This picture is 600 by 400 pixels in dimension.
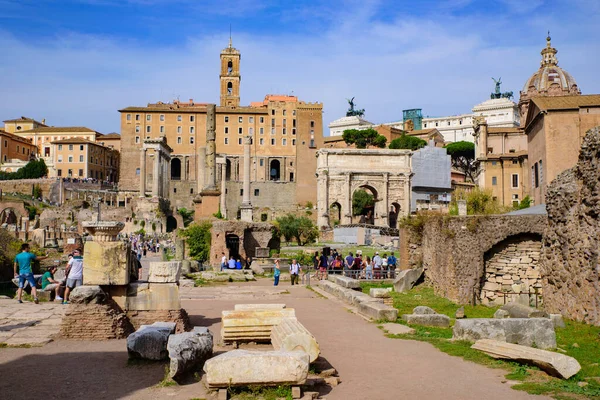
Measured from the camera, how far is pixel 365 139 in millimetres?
87125

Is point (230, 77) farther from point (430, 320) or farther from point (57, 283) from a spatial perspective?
point (430, 320)

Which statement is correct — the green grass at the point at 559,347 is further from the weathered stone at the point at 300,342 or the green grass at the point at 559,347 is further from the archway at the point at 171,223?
the archway at the point at 171,223

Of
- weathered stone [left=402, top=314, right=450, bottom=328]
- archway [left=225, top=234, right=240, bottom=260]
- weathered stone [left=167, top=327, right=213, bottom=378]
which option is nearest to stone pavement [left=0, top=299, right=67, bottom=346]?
weathered stone [left=167, top=327, right=213, bottom=378]

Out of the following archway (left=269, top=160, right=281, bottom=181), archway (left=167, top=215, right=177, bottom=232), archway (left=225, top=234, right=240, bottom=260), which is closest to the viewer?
archway (left=225, top=234, right=240, bottom=260)

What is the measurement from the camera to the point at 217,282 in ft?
64.5

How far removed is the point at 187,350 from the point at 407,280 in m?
10.1

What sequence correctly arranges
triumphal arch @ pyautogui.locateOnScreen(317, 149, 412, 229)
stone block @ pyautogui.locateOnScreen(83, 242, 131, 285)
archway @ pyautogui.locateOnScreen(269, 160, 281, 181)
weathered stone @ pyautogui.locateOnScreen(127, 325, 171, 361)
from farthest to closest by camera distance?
1. archway @ pyautogui.locateOnScreen(269, 160, 281, 181)
2. triumphal arch @ pyautogui.locateOnScreen(317, 149, 412, 229)
3. stone block @ pyautogui.locateOnScreen(83, 242, 131, 285)
4. weathered stone @ pyautogui.locateOnScreen(127, 325, 171, 361)

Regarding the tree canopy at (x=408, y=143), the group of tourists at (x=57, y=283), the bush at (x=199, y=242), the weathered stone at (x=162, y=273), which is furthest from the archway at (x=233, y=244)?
the tree canopy at (x=408, y=143)

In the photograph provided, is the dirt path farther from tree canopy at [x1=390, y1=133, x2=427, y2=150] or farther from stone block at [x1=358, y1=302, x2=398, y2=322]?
tree canopy at [x1=390, y1=133, x2=427, y2=150]

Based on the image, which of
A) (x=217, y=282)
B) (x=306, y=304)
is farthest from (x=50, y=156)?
(x=306, y=304)

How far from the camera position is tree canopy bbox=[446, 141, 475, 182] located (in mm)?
82438

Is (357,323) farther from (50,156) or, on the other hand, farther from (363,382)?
(50,156)

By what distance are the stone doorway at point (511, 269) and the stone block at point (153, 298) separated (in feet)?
21.9

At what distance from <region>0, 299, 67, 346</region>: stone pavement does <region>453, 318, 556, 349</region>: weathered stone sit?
5.69 m
